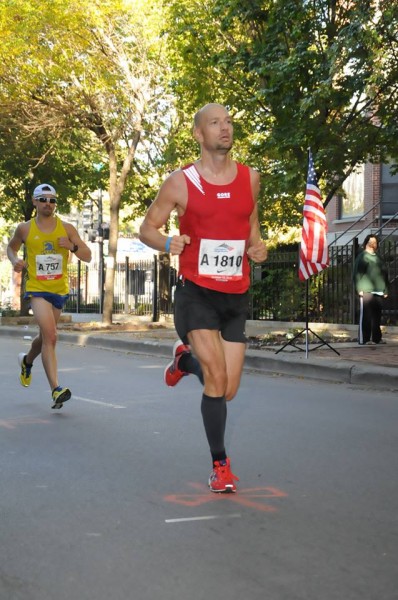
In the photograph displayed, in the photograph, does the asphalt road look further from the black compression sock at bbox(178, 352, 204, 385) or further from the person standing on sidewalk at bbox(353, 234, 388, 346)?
the person standing on sidewalk at bbox(353, 234, 388, 346)

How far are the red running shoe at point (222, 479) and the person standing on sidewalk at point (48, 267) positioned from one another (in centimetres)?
335

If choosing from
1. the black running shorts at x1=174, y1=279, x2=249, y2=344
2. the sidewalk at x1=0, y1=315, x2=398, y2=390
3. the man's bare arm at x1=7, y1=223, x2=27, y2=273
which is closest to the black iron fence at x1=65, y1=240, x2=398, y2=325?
the sidewalk at x1=0, y1=315, x2=398, y2=390

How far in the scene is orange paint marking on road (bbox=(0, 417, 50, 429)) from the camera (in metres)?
7.75

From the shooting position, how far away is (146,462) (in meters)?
6.24

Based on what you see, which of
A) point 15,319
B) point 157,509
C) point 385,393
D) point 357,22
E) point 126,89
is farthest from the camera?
point 15,319

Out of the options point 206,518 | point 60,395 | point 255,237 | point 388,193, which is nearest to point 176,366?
point 255,237

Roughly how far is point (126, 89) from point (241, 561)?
64.3ft

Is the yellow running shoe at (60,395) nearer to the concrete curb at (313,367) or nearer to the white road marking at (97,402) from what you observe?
the white road marking at (97,402)

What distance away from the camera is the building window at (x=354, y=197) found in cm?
3000

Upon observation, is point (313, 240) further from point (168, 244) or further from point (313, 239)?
point (168, 244)

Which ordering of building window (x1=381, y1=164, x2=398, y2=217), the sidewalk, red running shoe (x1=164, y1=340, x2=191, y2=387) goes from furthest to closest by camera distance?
→ 1. building window (x1=381, y1=164, x2=398, y2=217)
2. the sidewalk
3. red running shoe (x1=164, y1=340, x2=191, y2=387)

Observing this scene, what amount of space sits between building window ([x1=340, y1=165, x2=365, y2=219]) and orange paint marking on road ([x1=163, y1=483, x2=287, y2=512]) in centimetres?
2515

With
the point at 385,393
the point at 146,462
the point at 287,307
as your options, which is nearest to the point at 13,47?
the point at 287,307

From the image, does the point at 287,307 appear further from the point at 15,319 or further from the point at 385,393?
the point at 385,393
